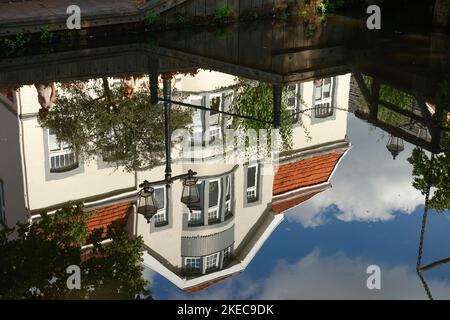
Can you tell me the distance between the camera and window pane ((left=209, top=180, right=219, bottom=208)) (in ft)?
34.1

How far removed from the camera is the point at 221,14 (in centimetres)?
2038

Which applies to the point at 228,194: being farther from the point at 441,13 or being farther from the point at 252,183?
the point at 441,13

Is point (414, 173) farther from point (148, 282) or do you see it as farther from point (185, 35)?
point (185, 35)

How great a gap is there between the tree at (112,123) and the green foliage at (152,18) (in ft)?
16.2

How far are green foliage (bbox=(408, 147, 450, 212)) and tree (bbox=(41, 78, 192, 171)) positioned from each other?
3.84 metres

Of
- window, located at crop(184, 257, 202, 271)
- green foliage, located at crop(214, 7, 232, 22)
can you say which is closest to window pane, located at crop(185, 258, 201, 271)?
window, located at crop(184, 257, 202, 271)

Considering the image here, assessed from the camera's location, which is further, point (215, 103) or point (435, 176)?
point (215, 103)

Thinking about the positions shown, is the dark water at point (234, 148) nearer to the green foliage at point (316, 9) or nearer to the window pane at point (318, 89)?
the window pane at point (318, 89)

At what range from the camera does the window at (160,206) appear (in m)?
9.88

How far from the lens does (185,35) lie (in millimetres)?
19281

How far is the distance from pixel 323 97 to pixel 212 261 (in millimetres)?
6642

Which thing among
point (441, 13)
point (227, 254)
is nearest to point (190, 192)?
point (227, 254)
